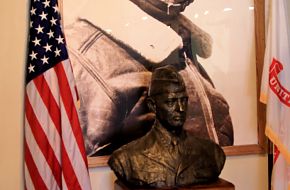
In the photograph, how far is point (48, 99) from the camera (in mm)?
2271

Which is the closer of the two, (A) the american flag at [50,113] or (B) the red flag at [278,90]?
(A) the american flag at [50,113]

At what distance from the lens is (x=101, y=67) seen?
250 centimetres

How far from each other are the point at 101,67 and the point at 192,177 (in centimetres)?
85

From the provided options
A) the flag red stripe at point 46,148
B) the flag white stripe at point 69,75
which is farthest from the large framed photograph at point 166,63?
the flag red stripe at point 46,148

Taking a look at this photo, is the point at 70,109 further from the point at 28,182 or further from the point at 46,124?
the point at 28,182

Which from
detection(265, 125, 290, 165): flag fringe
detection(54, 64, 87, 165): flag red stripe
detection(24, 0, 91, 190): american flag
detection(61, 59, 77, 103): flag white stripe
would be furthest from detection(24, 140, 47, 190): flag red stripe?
detection(265, 125, 290, 165): flag fringe

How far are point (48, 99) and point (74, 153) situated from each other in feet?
1.03

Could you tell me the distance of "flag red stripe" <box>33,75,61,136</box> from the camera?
2264 millimetres

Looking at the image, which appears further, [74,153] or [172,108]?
[74,153]

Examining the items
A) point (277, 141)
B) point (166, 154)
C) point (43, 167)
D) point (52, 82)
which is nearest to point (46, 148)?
point (43, 167)

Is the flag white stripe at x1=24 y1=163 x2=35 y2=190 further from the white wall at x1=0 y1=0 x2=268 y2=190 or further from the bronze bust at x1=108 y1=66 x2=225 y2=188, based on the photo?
the bronze bust at x1=108 y1=66 x2=225 y2=188

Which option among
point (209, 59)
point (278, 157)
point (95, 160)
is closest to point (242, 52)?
point (209, 59)

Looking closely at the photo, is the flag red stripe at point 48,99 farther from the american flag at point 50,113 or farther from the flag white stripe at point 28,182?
the flag white stripe at point 28,182

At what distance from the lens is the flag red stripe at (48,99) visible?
2264 millimetres
